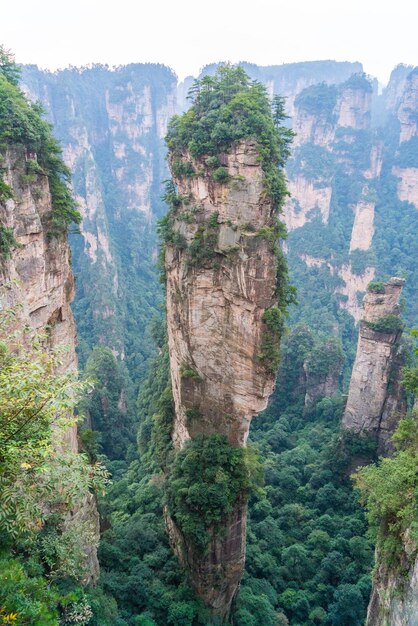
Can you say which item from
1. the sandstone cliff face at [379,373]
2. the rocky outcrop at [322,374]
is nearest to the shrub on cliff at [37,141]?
the sandstone cliff face at [379,373]

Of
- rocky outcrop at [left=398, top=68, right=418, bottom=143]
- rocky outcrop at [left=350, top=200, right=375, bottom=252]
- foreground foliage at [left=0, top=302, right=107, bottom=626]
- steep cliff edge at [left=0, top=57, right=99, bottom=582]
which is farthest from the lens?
rocky outcrop at [left=398, top=68, right=418, bottom=143]

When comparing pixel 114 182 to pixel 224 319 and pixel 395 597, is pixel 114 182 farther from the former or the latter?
pixel 395 597

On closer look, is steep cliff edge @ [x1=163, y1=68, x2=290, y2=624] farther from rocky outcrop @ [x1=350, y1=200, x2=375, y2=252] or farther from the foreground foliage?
rocky outcrop @ [x1=350, y1=200, x2=375, y2=252]

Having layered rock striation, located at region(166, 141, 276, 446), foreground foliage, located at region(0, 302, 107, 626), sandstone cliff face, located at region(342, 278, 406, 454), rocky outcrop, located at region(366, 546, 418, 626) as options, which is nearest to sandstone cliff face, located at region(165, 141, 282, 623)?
layered rock striation, located at region(166, 141, 276, 446)

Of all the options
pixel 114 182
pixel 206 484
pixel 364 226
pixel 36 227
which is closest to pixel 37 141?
pixel 36 227

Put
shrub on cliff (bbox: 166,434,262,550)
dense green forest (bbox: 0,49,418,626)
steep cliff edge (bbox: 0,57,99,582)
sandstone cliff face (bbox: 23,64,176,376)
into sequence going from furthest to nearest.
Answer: sandstone cliff face (bbox: 23,64,176,376) < shrub on cliff (bbox: 166,434,262,550) < steep cliff edge (bbox: 0,57,99,582) < dense green forest (bbox: 0,49,418,626)

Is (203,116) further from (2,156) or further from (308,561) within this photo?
(308,561)

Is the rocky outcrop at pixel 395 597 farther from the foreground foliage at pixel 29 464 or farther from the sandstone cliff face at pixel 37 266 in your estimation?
the sandstone cliff face at pixel 37 266
